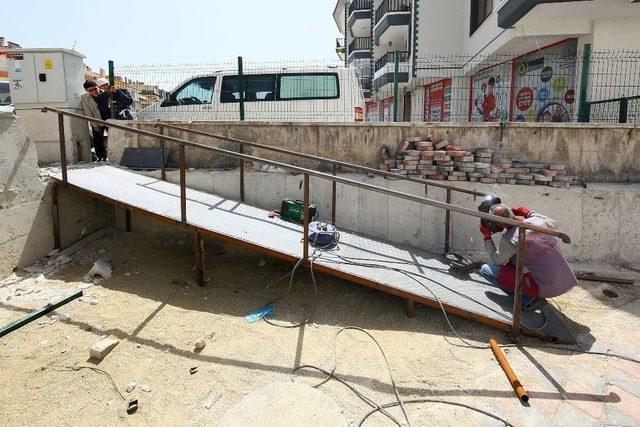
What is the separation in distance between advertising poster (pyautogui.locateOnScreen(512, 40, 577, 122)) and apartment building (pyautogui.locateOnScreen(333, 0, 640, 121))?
23 mm

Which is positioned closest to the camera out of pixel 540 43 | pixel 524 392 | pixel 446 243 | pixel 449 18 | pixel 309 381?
pixel 524 392

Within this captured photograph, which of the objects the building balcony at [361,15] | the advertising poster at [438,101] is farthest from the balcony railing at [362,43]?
the advertising poster at [438,101]

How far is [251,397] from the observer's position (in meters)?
2.78

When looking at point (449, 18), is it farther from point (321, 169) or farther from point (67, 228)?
point (67, 228)

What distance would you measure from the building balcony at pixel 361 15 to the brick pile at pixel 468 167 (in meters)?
23.4

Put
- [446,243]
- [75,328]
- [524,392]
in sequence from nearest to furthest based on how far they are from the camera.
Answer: [524,392] → [75,328] → [446,243]

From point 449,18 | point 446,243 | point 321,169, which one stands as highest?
point 449,18

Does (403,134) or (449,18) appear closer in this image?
(403,134)

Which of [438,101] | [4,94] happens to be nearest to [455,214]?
[438,101]

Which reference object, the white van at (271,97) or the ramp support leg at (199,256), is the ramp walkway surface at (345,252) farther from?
the white van at (271,97)

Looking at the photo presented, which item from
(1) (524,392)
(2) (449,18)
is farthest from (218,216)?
(2) (449,18)

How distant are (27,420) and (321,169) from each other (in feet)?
15.1

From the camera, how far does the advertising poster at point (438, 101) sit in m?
15.4

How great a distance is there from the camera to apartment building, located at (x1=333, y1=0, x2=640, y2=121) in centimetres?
782
